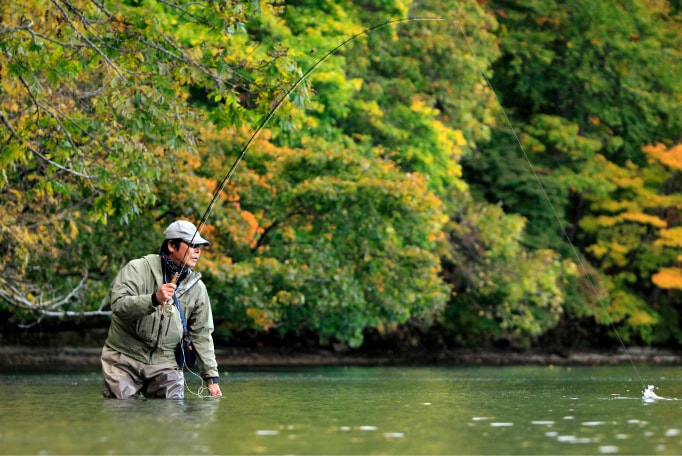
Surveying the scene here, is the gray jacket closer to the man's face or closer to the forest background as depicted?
the man's face

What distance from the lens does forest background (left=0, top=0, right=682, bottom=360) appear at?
655 inches

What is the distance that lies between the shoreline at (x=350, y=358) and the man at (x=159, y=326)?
15040mm

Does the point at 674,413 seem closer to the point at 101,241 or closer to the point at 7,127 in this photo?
the point at 7,127

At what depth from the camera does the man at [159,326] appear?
11.8 m

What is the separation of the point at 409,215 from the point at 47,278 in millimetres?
7286

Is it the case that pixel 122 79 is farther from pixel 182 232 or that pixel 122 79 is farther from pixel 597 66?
pixel 597 66

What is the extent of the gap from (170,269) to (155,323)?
0.45 metres

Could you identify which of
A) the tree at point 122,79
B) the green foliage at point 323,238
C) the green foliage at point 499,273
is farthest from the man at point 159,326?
the green foliage at point 499,273

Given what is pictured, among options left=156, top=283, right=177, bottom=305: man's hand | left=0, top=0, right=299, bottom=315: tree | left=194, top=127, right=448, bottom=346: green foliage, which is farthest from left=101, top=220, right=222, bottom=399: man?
left=194, top=127, right=448, bottom=346: green foliage

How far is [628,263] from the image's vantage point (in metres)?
41.0

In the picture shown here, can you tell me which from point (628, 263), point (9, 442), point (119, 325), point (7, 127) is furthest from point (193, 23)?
point (628, 263)

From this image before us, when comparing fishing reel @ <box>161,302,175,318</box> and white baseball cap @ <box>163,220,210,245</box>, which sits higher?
white baseball cap @ <box>163,220,210,245</box>

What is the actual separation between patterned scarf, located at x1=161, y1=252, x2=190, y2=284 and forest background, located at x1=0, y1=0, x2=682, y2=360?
10.0 ft

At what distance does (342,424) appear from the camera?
10484 mm
